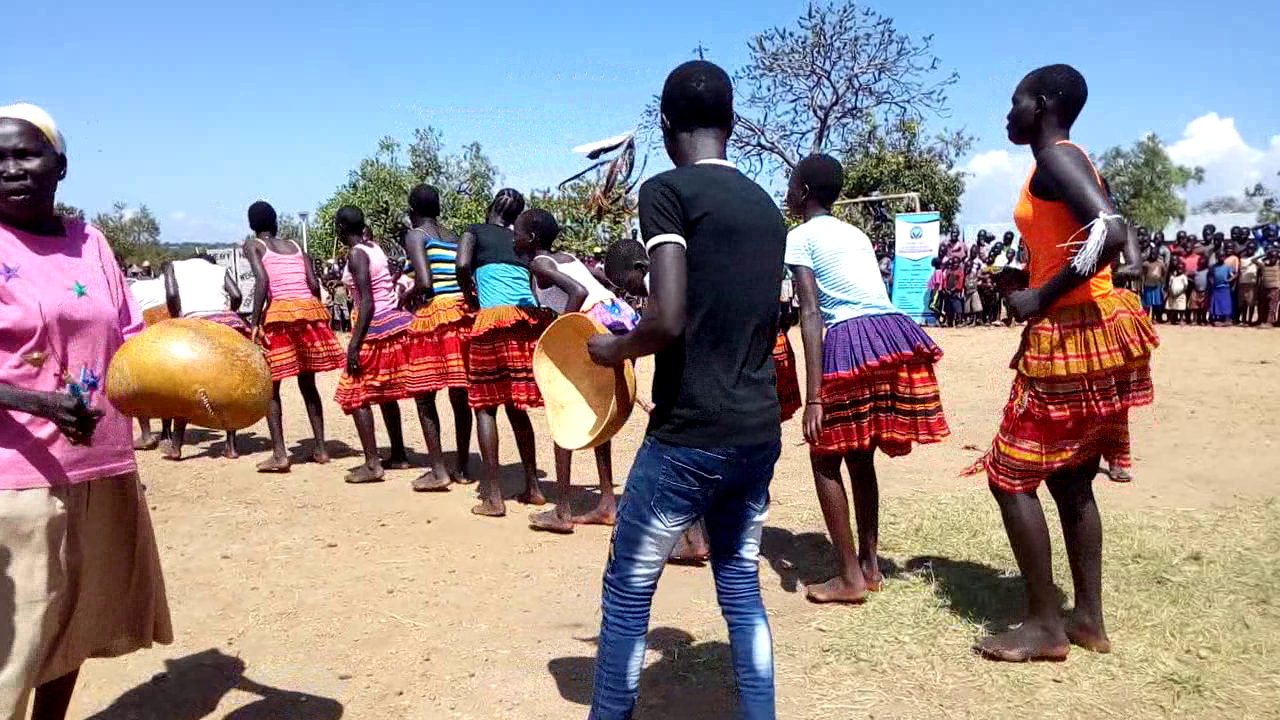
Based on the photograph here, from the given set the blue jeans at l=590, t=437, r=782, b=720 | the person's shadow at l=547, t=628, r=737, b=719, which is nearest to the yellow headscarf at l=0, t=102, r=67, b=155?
the blue jeans at l=590, t=437, r=782, b=720

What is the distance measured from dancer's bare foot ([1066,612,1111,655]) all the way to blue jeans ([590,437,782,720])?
1.61 metres

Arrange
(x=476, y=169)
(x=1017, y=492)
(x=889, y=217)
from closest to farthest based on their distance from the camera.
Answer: (x=1017, y=492) → (x=889, y=217) → (x=476, y=169)

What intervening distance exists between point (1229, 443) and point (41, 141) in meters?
7.97

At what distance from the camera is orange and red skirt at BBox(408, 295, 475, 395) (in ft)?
19.6

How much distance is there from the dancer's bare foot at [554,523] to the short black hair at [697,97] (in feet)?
10.5

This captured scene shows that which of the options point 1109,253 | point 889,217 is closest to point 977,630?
point 1109,253

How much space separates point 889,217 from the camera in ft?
62.4

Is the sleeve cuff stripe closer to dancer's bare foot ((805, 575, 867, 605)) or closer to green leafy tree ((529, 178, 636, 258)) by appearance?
dancer's bare foot ((805, 575, 867, 605))

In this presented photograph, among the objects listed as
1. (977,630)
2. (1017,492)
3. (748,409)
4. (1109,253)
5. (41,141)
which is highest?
(41,141)

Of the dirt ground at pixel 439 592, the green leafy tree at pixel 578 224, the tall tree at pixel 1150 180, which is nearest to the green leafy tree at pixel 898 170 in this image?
the green leafy tree at pixel 578 224

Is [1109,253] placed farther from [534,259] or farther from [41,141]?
[41,141]

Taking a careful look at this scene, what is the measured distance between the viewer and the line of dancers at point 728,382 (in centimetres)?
237

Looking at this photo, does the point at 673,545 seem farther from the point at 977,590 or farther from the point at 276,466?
the point at 276,466

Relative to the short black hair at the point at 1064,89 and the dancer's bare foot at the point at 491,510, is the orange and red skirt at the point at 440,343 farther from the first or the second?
the short black hair at the point at 1064,89
